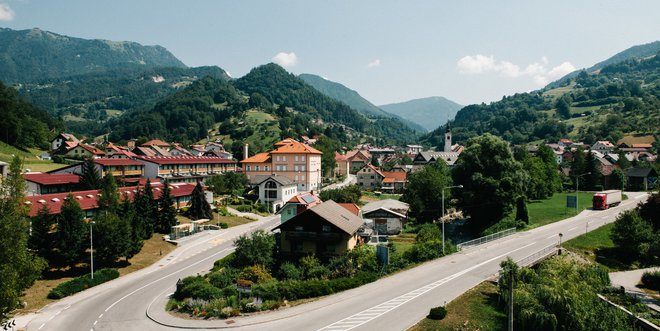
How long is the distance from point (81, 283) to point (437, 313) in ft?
99.6

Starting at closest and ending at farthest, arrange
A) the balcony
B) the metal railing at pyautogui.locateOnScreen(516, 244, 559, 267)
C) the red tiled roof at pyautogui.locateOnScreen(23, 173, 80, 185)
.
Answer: the metal railing at pyautogui.locateOnScreen(516, 244, 559, 267) → the balcony → the red tiled roof at pyautogui.locateOnScreen(23, 173, 80, 185)

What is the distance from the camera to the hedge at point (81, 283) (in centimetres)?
3566

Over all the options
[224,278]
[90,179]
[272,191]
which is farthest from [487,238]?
[90,179]

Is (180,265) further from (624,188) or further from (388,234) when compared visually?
(624,188)

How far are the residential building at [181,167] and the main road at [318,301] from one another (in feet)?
128

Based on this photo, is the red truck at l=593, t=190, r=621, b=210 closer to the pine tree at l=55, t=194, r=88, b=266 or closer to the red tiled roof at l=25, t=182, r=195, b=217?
the red tiled roof at l=25, t=182, r=195, b=217

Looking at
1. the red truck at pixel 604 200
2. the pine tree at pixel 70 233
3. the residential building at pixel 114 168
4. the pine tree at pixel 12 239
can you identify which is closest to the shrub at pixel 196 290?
the pine tree at pixel 12 239

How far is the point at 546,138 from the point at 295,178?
148 m

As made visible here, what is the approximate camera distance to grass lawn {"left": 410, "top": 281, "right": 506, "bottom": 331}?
25422 mm

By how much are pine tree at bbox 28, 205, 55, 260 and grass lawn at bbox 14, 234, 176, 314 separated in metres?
2.58

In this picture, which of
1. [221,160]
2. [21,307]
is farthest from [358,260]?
[221,160]

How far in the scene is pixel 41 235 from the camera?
133ft

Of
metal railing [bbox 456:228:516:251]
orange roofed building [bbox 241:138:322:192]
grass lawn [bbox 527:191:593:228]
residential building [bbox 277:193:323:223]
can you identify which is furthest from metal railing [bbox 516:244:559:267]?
orange roofed building [bbox 241:138:322:192]

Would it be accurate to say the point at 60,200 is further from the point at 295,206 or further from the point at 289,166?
the point at 289,166
